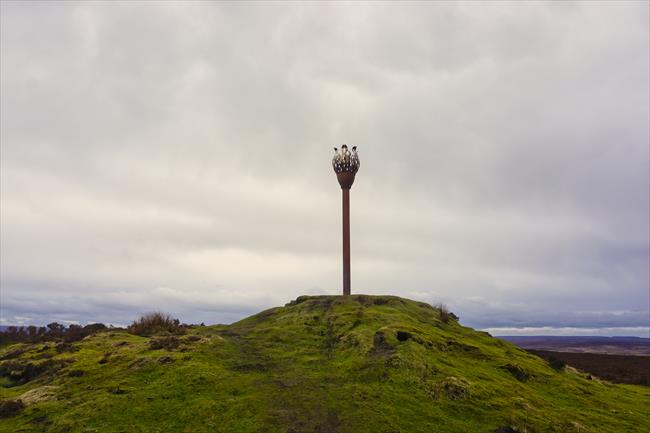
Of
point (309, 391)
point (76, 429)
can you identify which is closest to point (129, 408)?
point (76, 429)

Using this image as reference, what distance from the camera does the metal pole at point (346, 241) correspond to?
55.8m

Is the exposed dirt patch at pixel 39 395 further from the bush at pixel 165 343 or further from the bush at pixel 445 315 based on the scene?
the bush at pixel 445 315

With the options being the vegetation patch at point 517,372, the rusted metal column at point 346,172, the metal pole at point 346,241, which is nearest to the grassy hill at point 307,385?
the vegetation patch at point 517,372

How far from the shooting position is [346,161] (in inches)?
2339

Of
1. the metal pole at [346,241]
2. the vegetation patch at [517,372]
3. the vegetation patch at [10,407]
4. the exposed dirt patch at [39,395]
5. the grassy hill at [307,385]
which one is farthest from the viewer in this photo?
the metal pole at [346,241]

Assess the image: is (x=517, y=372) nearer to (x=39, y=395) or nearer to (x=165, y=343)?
(x=165, y=343)

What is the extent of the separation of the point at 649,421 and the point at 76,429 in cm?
3435

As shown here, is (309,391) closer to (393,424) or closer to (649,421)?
(393,424)

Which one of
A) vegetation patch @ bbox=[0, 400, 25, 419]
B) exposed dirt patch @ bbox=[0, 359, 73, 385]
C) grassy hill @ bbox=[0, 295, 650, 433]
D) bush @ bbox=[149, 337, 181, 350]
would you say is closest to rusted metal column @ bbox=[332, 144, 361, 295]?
grassy hill @ bbox=[0, 295, 650, 433]

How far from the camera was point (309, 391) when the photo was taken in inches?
1068

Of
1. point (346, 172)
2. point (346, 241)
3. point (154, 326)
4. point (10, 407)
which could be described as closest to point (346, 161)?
point (346, 172)

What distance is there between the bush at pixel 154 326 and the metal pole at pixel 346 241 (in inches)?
785

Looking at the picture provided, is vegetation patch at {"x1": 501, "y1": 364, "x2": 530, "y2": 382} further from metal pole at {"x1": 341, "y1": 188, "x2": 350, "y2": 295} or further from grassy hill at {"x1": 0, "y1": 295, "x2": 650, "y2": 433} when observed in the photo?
metal pole at {"x1": 341, "y1": 188, "x2": 350, "y2": 295}

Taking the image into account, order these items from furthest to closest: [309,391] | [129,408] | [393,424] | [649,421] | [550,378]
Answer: [550,378]
[649,421]
[309,391]
[129,408]
[393,424]
